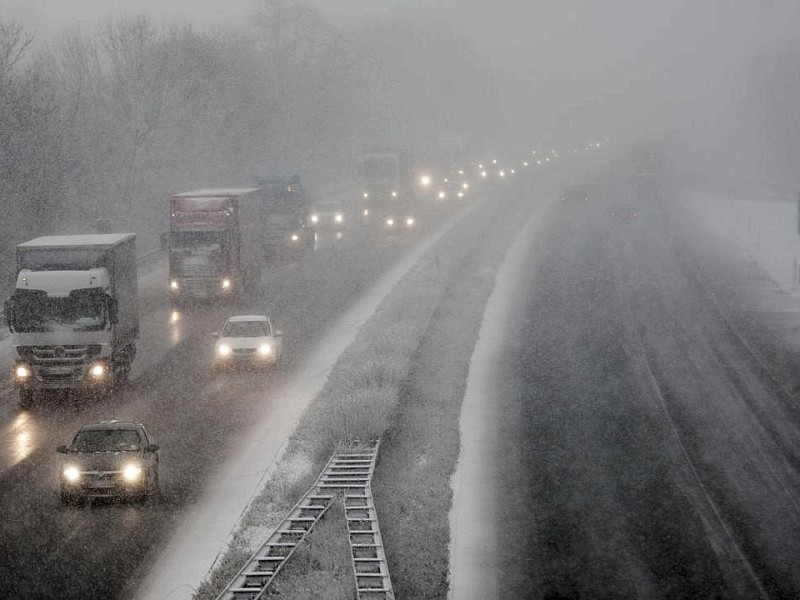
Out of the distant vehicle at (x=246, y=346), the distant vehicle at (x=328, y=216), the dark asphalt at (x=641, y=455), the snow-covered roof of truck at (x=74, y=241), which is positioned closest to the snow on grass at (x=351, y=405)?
the distant vehicle at (x=246, y=346)

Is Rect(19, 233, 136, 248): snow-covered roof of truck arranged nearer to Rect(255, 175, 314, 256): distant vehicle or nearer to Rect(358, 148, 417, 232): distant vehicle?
Rect(255, 175, 314, 256): distant vehicle

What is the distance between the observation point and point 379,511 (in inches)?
804

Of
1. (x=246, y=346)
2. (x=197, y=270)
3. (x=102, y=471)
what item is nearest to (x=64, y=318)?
(x=246, y=346)

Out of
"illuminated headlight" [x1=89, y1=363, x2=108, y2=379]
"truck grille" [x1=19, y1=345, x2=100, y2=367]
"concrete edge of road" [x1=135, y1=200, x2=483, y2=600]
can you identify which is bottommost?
"concrete edge of road" [x1=135, y1=200, x2=483, y2=600]

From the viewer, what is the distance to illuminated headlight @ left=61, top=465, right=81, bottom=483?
2047 cm

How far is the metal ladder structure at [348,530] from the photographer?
1609cm

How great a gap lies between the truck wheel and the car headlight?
28.2 feet

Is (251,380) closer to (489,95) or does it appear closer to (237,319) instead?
(237,319)

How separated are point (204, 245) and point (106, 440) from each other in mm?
20584

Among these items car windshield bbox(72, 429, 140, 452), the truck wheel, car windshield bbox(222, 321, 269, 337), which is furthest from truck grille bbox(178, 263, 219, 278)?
car windshield bbox(72, 429, 140, 452)

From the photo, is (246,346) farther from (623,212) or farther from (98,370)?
(623,212)

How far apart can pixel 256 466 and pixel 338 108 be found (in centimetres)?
9108

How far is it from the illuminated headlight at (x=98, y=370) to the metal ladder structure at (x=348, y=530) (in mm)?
7820

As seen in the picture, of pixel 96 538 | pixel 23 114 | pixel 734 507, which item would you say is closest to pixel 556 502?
pixel 734 507
